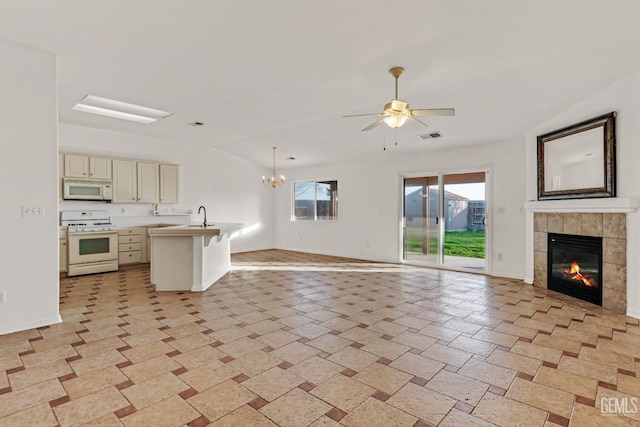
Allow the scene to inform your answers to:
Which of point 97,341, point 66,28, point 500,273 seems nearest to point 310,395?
point 97,341

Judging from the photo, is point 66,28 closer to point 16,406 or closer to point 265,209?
point 16,406

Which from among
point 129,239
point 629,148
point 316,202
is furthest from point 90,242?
point 629,148

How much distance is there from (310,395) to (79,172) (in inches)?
238

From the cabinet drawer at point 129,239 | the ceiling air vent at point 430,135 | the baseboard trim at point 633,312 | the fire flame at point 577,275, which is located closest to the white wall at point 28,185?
the cabinet drawer at point 129,239

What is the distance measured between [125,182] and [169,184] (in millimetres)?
867

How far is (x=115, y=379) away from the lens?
2338mm

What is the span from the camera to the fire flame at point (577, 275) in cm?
440

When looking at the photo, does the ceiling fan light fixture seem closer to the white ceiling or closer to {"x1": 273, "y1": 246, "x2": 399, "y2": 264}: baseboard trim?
the white ceiling

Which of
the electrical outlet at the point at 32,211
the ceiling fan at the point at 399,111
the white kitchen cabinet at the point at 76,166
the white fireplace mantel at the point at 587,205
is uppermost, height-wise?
the ceiling fan at the point at 399,111

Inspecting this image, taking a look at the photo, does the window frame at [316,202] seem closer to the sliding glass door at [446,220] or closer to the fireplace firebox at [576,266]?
the sliding glass door at [446,220]

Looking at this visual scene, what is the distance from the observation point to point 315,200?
374 inches

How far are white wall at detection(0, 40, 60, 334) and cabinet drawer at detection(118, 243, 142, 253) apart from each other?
9.95 ft

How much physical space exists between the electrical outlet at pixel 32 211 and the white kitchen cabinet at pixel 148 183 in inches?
134

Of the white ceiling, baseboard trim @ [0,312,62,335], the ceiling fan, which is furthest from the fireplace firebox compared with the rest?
baseboard trim @ [0,312,62,335]
